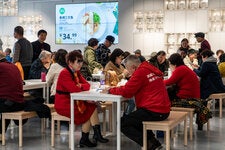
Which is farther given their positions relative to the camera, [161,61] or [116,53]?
[161,61]

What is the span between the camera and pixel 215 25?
11227 millimetres

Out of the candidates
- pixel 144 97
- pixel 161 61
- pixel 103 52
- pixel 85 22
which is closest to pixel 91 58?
pixel 103 52

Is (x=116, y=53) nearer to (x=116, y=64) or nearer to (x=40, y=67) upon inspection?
(x=116, y=64)

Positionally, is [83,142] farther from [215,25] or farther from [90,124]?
[215,25]

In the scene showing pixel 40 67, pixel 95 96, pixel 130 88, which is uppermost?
pixel 40 67

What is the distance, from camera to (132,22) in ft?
39.7

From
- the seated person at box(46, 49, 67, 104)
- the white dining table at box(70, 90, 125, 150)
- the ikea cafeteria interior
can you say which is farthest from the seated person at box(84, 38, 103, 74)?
the white dining table at box(70, 90, 125, 150)

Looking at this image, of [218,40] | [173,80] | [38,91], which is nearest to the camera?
[173,80]

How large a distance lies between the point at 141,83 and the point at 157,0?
300 inches

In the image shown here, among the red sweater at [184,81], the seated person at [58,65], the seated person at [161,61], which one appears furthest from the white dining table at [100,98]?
the seated person at [161,61]

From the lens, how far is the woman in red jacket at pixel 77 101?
16.6 ft

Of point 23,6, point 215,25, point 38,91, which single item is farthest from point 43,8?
point 38,91

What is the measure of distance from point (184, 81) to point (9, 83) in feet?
8.31

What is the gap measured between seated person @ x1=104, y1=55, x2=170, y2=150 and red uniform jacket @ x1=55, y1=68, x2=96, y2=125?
0.61 meters
